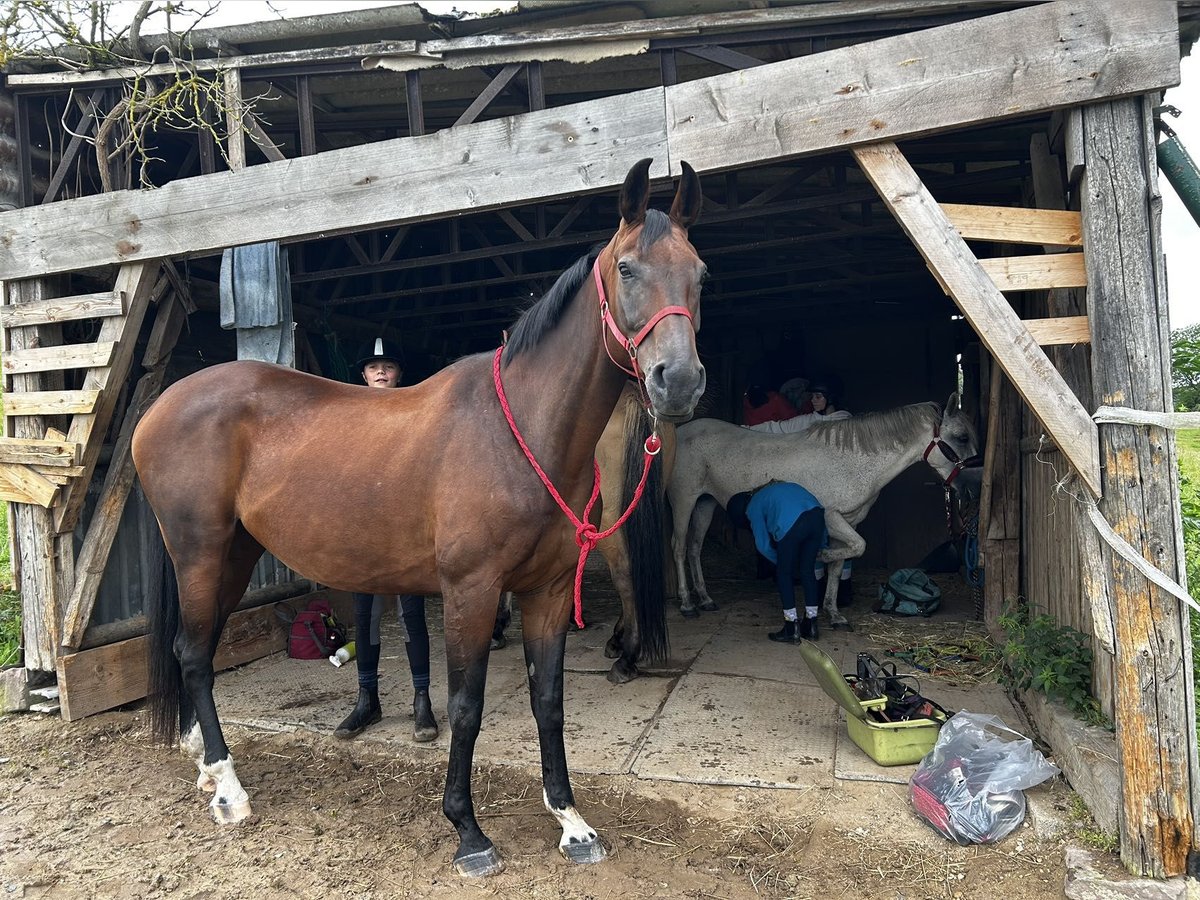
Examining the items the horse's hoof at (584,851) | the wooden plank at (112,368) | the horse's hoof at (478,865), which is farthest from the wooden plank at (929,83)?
the wooden plank at (112,368)

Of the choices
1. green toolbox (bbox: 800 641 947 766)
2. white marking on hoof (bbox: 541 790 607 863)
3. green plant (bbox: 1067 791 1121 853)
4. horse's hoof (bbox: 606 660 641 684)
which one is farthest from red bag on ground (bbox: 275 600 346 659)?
green plant (bbox: 1067 791 1121 853)

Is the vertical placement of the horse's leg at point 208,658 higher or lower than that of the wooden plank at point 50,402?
lower

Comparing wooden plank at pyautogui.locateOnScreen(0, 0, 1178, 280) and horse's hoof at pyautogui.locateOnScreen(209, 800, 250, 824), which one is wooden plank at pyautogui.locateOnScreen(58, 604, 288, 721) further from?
wooden plank at pyautogui.locateOnScreen(0, 0, 1178, 280)

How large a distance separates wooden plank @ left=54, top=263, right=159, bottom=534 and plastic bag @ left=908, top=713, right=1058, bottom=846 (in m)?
4.37

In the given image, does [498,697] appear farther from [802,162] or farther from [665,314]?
[802,162]

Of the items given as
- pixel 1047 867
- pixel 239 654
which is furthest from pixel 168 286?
pixel 1047 867

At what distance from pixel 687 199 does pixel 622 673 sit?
2934 mm

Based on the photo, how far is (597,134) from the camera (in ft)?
10.8

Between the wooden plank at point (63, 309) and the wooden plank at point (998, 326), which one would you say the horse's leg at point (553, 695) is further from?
the wooden plank at point (63, 309)

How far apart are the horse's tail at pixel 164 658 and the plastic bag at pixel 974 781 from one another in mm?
3272

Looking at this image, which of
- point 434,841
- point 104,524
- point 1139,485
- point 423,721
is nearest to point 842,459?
point 1139,485

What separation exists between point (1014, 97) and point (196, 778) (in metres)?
4.42

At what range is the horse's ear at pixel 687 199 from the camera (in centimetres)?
246

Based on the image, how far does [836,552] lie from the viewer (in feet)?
18.4
